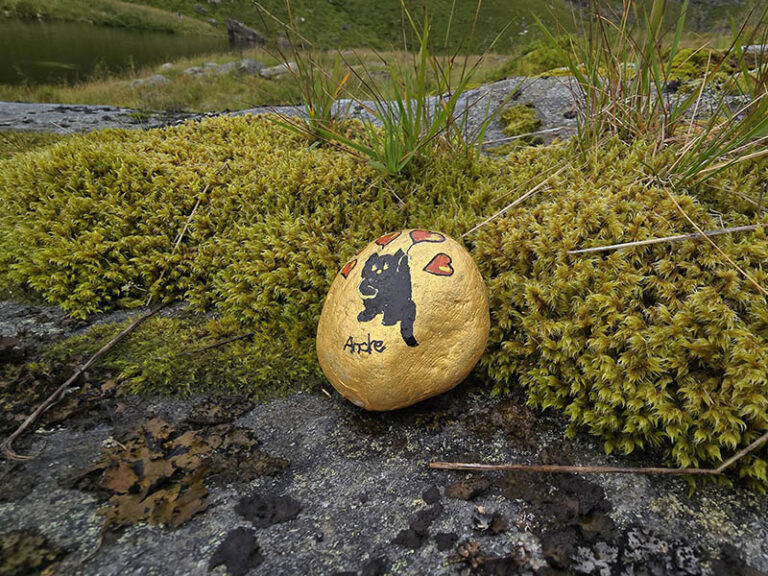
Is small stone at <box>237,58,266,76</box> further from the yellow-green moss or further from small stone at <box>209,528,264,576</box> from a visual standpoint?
small stone at <box>209,528,264,576</box>

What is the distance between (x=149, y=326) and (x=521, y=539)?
2441 mm

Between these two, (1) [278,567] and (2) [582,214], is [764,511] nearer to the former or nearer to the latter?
(2) [582,214]

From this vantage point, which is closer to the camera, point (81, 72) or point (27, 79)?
point (27, 79)

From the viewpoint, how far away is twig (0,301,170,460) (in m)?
1.73

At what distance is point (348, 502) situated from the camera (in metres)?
1.66

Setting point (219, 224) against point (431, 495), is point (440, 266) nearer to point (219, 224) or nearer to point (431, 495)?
point (431, 495)

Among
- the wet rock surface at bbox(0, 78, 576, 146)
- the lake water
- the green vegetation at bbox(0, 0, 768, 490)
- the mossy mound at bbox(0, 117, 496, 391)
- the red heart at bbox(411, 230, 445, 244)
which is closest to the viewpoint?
the green vegetation at bbox(0, 0, 768, 490)

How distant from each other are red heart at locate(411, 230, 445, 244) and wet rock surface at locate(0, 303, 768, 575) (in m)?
0.87

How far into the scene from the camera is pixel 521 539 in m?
1.47

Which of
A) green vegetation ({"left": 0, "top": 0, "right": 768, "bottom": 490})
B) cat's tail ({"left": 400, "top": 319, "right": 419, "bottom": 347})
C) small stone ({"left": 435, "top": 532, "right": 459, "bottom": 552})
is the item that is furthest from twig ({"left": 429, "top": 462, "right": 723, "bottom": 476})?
cat's tail ({"left": 400, "top": 319, "right": 419, "bottom": 347})

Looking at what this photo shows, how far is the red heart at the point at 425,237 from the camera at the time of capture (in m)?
2.21

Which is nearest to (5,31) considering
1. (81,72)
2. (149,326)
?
(81,72)

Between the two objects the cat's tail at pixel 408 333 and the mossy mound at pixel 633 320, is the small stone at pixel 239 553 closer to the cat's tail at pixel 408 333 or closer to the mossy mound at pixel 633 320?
the cat's tail at pixel 408 333

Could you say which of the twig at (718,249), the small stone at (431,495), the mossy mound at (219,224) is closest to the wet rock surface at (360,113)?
the mossy mound at (219,224)
